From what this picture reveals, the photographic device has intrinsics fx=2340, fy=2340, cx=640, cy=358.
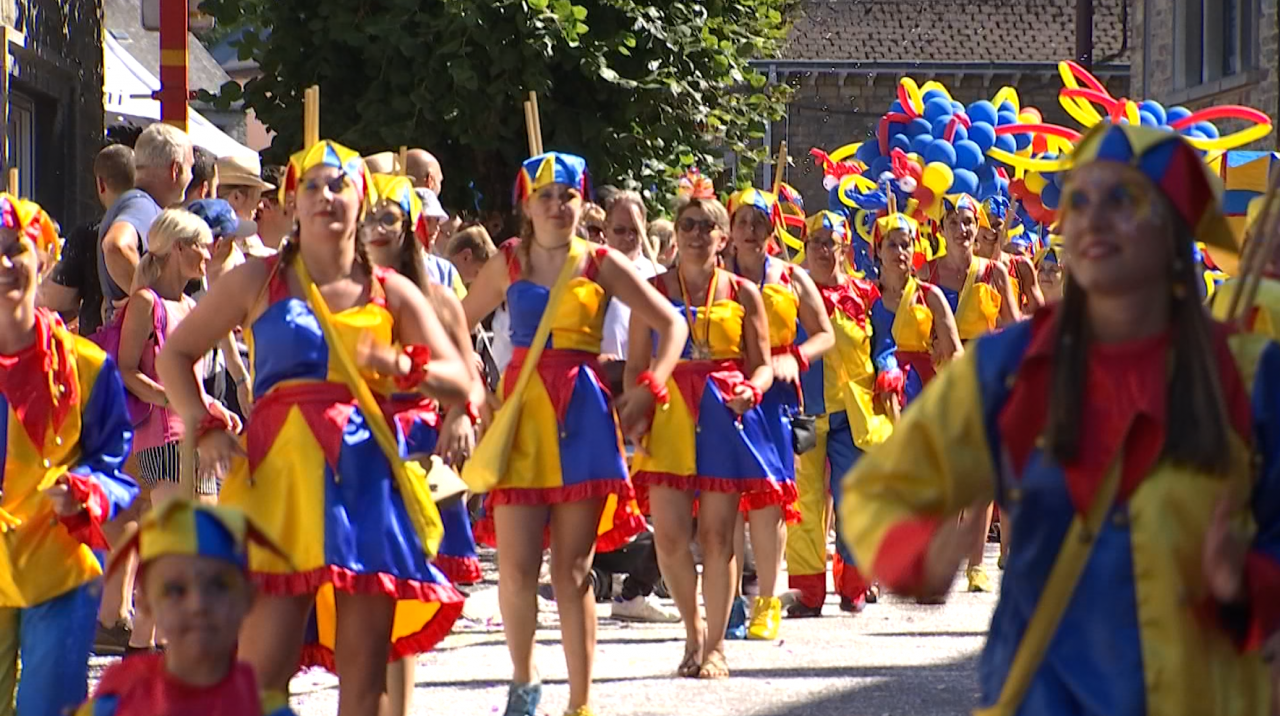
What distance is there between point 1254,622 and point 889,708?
186 inches

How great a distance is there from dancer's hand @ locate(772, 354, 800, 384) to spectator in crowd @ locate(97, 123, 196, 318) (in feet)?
8.24

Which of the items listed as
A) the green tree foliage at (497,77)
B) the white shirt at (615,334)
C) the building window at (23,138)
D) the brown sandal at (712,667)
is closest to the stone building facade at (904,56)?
the green tree foliage at (497,77)

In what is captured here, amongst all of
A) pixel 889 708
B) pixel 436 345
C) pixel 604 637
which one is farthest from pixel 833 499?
pixel 436 345

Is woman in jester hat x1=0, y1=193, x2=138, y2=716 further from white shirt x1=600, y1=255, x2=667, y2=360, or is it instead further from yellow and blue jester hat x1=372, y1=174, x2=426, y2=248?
white shirt x1=600, y1=255, x2=667, y2=360

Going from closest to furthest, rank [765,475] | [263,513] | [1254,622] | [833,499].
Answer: [1254,622]
[263,513]
[765,475]
[833,499]

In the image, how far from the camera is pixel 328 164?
589 cm

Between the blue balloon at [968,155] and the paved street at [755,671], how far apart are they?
10.2 metres

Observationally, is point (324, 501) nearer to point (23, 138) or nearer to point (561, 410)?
point (561, 410)

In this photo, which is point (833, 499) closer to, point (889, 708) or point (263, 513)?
point (889, 708)

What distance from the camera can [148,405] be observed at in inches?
343

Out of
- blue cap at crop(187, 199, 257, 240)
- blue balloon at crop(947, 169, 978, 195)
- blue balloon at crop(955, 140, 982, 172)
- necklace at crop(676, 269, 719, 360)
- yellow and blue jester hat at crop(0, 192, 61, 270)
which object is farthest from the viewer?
blue balloon at crop(955, 140, 982, 172)

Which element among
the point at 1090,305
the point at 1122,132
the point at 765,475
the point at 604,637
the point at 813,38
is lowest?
the point at 604,637

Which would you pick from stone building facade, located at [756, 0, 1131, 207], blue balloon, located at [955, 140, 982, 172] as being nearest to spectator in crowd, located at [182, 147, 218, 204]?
blue balloon, located at [955, 140, 982, 172]

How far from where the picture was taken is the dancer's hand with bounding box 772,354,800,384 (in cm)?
955
